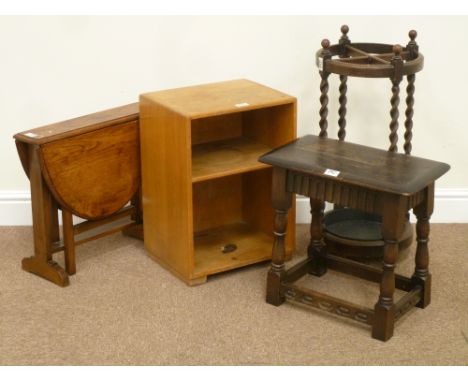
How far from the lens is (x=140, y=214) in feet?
14.3

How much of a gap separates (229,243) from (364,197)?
3.28ft

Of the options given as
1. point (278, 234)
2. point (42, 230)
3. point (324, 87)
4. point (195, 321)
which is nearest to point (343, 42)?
point (324, 87)

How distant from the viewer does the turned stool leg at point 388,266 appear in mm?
3332

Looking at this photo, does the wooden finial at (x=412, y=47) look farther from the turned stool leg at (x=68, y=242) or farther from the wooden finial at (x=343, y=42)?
the turned stool leg at (x=68, y=242)

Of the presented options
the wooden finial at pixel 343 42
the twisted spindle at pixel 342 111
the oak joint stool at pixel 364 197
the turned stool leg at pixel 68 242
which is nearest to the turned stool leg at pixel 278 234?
the oak joint stool at pixel 364 197

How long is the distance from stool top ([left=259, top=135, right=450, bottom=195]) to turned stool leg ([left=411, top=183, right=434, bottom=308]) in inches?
4.8

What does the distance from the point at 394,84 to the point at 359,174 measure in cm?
61

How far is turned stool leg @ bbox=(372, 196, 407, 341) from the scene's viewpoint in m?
3.33

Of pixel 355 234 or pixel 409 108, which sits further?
pixel 355 234

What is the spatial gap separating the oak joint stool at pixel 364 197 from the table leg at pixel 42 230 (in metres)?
0.91

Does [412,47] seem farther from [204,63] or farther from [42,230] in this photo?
[42,230]

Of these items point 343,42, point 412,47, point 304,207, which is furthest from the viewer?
point 304,207

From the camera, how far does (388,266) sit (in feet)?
11.3

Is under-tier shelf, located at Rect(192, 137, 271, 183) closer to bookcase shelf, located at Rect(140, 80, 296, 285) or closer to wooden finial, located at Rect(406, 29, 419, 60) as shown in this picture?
bookcase shelf, located at Rect(140, 80, 296, 285)
